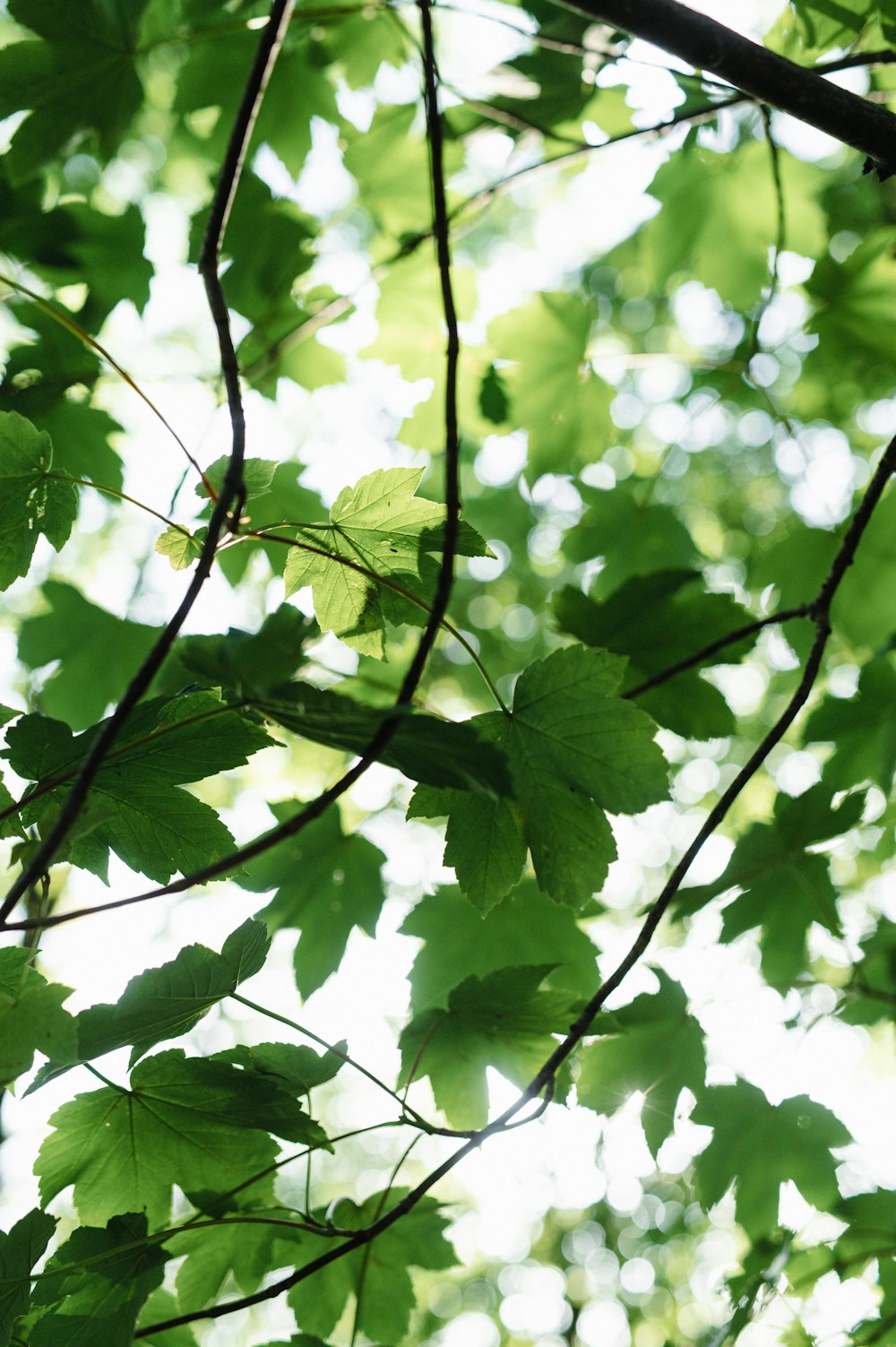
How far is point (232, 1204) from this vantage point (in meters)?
1.23

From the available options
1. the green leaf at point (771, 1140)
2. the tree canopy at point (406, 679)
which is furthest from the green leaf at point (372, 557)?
the green leaf at point (771, 1140)

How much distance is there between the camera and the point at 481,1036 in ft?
4.26

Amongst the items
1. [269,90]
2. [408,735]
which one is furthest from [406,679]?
[269,90]

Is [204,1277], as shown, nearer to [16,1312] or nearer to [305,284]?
[16,1312]

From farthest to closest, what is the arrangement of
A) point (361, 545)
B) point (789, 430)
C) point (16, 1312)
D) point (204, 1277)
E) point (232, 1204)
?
point (789, 430), point (204, 1277), point (232, 1204), point (361, 545), point (16, 1312)

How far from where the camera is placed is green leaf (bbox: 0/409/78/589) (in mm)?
1078

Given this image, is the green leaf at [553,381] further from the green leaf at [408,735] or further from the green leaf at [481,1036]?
the green leaf at [408,735]

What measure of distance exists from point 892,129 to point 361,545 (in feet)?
2.54

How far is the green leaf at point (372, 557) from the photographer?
1.06 m

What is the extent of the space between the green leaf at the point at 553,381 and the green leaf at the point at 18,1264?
175 centimetres

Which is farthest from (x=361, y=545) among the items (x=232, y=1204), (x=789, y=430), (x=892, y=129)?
(x=789, y=430)

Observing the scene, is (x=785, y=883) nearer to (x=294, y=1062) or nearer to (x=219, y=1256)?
(x=294, y=1062)

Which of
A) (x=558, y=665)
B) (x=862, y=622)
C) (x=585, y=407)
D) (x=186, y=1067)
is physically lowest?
(x=186, y=1067)

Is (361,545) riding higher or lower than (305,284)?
lower
